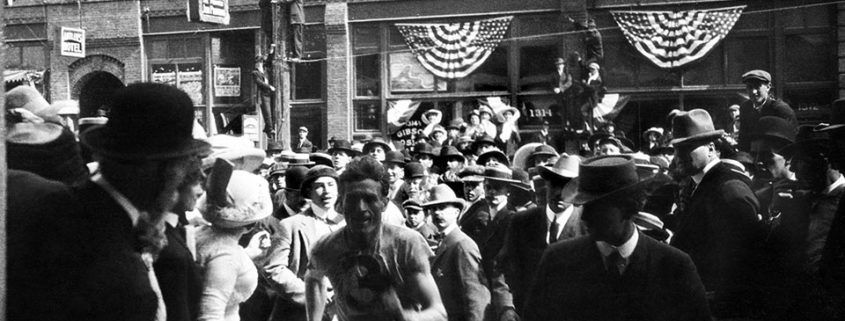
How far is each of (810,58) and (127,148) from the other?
66.1ft

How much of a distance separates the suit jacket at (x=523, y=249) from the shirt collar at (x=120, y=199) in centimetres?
379

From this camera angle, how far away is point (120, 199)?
3287mm

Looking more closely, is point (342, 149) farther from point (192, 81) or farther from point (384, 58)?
point (192, 81)

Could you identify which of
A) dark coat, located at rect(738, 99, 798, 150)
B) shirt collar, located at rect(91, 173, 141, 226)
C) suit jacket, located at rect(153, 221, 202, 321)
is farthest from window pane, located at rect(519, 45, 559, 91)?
shirt collar, located at rect(91, 173, 141, 226)

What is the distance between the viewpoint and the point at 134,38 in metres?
26.4

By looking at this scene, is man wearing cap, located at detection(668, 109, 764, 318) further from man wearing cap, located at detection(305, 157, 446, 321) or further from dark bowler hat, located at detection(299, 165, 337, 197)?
dark bowler hat, located at detection(299, 165, 337, 197)

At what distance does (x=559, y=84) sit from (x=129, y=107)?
18334 millimetres

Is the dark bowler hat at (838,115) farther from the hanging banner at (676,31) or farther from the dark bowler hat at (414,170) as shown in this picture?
the hanging banner at (676,31)

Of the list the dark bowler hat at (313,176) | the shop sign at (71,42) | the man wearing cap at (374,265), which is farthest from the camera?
the shop sign at (71,42)

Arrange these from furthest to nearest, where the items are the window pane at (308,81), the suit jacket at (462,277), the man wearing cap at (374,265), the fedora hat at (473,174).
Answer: the window pane at (308,81) → the fedora hat at (473,174) → the suit jacket at (462,277) → the man wearing cap at (374,265)

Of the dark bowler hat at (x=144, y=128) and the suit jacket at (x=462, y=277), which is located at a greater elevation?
the dark bowler hat at (x=144, y=128)

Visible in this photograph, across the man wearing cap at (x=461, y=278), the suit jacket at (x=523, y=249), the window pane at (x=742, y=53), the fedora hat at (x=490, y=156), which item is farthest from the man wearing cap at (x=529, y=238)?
the window pane at (x=742, y=53)

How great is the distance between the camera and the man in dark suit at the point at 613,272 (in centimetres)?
450

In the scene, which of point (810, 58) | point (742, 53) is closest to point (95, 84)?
point (742, 53)
